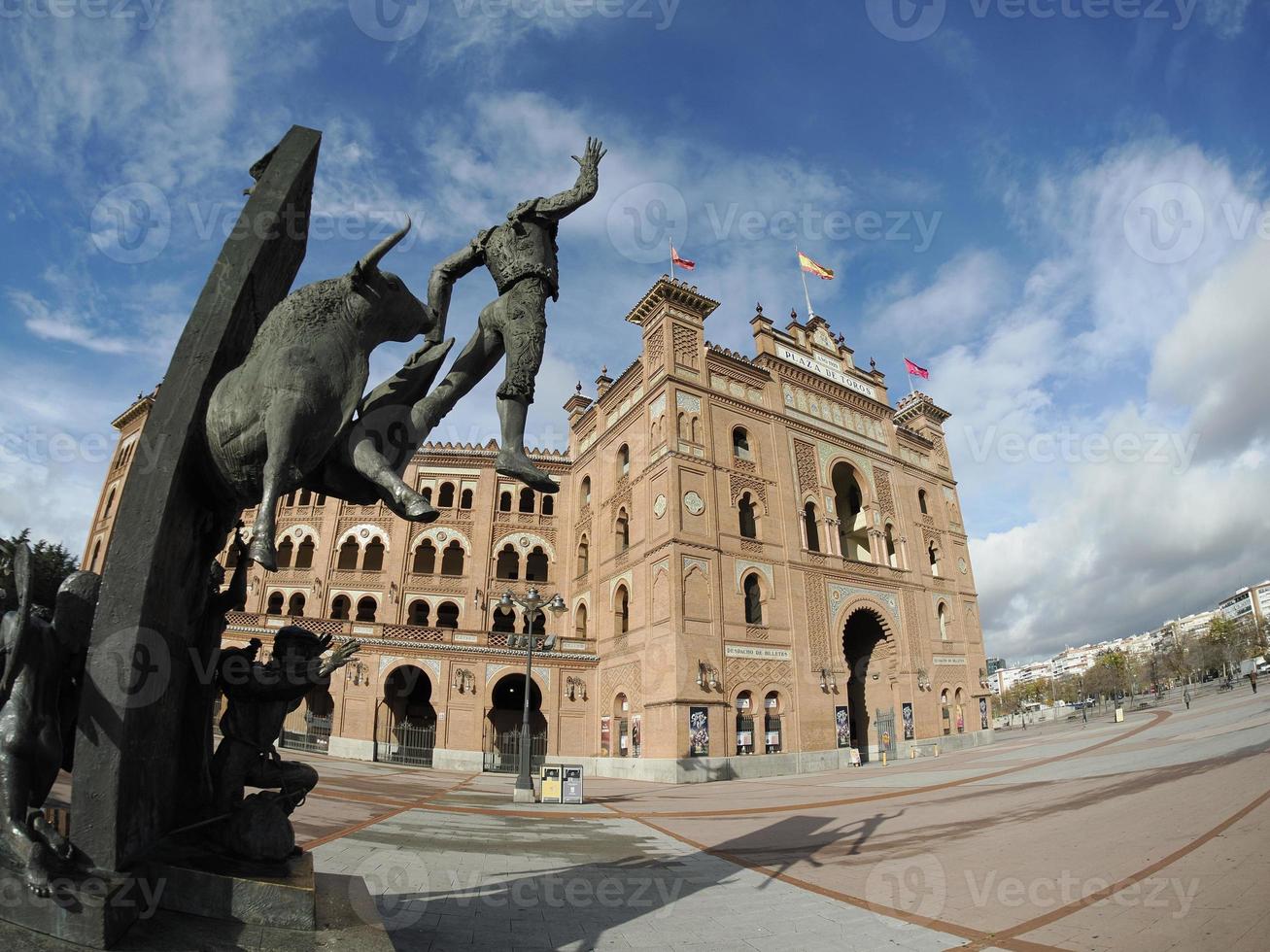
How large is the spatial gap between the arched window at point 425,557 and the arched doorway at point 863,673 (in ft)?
60.0

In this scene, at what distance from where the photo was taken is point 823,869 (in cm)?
711

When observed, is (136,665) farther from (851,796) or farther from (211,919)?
(851,796)

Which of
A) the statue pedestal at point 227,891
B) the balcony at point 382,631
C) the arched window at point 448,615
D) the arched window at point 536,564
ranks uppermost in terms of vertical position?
the arched window at point 536,564

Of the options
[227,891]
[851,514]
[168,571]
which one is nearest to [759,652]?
[851,514]

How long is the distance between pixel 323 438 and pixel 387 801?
12.1 m

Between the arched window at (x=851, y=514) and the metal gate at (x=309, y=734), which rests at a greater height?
the arched window at (x=851, y=514)

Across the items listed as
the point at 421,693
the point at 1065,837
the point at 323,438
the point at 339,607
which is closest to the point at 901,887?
the point at 1065,837

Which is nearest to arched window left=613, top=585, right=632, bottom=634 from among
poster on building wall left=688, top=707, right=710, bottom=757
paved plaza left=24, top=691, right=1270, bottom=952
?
poster on building wall left=688, top=707, right=710, bottom=757

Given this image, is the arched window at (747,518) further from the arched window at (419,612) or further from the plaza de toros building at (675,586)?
the arched window at (419,612)

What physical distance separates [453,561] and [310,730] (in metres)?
9.67

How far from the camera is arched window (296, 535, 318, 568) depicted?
30641 millimetres

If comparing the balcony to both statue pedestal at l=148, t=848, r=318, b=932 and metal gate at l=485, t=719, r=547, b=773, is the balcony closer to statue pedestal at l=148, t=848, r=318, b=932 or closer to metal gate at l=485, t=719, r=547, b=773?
metal gate at l=485, t=719, r=547, b=773

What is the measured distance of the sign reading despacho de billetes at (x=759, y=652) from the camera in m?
23.2

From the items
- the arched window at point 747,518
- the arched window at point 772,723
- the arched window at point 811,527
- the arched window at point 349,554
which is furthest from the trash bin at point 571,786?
the arched window at point 349,554
